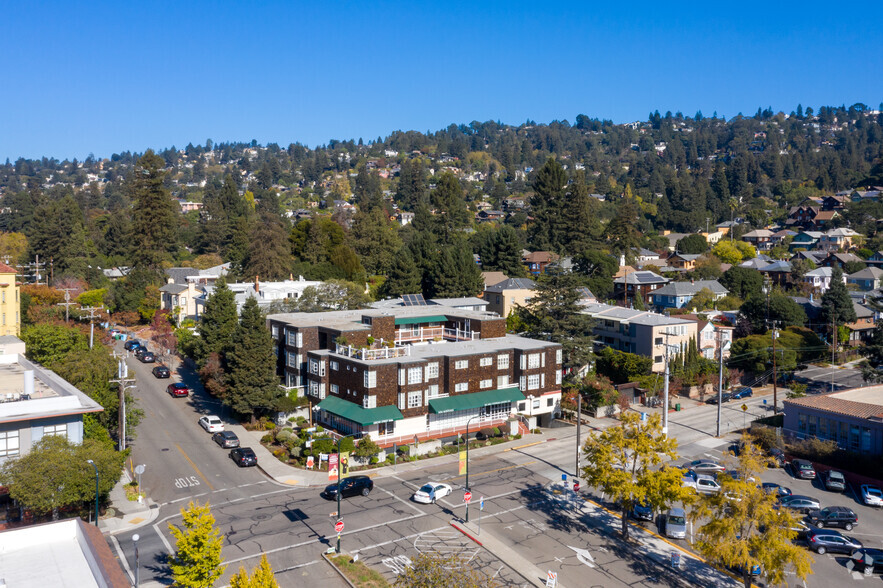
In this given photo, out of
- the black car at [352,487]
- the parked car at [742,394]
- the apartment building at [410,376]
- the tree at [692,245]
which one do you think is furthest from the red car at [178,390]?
the tree at [692,245]

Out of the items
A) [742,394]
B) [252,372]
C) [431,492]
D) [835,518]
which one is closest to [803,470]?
[835,518]

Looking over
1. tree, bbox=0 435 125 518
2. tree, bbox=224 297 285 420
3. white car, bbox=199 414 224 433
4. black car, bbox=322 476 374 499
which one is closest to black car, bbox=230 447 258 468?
white car, bbox=199 414 224 433

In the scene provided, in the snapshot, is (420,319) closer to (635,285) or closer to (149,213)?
(635,285)

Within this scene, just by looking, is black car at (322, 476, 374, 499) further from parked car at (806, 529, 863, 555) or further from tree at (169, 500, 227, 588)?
parked car at (806, 529, 863, 555)

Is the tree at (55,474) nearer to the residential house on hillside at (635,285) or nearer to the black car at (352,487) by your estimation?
the black car at (352,487)

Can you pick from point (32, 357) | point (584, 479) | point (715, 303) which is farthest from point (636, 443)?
point (715, 303)
